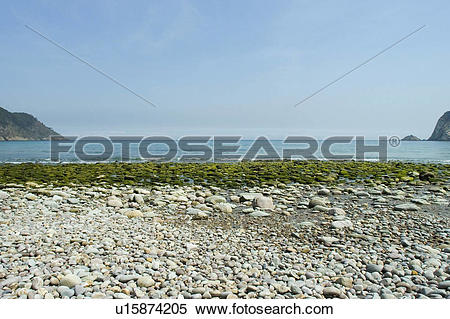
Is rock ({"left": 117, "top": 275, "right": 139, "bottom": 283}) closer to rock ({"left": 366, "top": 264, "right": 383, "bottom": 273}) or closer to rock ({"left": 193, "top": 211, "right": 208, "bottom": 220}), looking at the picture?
rock ({"left": 193, "top": 211, "right": 208, "bottom": 220})

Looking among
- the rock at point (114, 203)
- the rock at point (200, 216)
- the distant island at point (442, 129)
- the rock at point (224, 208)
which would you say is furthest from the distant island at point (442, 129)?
the rock at point (114, 203)

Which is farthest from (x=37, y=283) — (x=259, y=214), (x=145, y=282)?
(x=259, y=214)

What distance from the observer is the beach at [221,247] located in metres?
3.62

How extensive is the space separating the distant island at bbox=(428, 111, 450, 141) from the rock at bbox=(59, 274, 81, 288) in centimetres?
13199

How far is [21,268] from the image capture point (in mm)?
3945

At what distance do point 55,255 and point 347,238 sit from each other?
4.92 m

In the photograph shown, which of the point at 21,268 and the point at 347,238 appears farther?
the point at 347,238

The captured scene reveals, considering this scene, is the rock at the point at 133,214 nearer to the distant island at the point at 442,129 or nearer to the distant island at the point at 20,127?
the distant island at the point at 442,129

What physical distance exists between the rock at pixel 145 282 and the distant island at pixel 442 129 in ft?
431

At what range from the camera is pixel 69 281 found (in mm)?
3596

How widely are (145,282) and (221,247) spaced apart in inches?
62.9

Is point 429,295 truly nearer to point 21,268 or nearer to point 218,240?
point 218,240

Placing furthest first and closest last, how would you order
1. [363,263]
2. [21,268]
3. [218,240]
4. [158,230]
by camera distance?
[158,230] → [218,240] → [363,263] → [21,268]
